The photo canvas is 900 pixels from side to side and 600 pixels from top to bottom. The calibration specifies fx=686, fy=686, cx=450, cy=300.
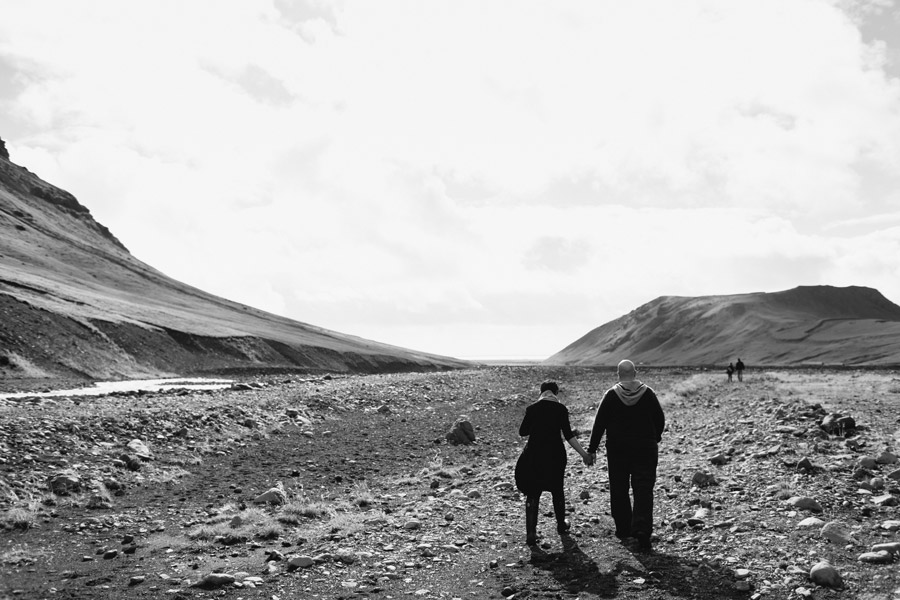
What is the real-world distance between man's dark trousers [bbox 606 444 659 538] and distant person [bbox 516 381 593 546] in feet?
1.67

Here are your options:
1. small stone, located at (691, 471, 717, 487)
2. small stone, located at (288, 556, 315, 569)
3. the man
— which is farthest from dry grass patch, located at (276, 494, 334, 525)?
small stone, located at (691, 471, 717, 487)

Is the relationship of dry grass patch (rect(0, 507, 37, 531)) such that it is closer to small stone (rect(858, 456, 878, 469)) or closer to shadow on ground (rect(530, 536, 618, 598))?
shadow on ground (rect(530, 536, 618, 598))

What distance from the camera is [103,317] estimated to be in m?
76.2

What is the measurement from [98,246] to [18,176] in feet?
127

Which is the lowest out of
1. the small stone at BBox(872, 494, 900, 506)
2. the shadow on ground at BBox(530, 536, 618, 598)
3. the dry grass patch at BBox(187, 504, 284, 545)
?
the dry grass patch at BBox(187, 504, 284, 545)

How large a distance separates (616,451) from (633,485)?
1.97 ft

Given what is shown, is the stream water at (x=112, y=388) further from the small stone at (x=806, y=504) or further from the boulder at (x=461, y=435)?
the small stone at (x=806, y=504)

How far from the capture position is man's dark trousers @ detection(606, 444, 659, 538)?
36.2 feet

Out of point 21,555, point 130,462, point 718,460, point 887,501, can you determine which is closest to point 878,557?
point 887,501

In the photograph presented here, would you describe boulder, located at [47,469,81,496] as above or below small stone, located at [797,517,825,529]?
below

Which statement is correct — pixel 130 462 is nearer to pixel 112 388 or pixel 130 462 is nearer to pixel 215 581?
pixel 215 581

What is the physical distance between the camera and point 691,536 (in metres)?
11.2

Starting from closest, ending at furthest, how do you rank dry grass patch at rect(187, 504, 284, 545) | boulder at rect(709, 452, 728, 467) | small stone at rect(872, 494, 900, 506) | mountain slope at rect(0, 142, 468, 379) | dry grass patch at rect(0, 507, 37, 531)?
small stone at rect(872, 494, 900, 506), dry grass patch at rect(187, 504, 284, 545), dry grass patch at rect(0, 507, 37, 531), boulder at rect(709, 452, 728, 467), mountain slope at rect(0, 142, 468, 379)

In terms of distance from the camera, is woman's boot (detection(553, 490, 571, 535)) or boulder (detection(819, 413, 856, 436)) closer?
woman's boot (detection(553, 490, 571, 535))
